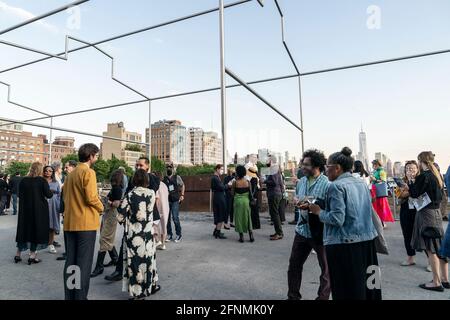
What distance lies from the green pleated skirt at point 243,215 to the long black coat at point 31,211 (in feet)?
13.0

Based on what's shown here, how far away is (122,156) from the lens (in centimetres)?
13450

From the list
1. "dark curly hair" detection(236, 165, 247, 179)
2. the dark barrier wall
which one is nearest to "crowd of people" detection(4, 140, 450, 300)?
"dark curly hair" detection(236, 165, 247, 179)

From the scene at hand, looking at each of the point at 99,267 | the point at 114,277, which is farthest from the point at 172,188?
the point at 114,277

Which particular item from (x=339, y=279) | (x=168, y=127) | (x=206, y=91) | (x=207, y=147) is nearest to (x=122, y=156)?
(x=168, y=127)

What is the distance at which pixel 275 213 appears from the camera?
23.3ft

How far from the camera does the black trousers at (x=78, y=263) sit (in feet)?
10.7

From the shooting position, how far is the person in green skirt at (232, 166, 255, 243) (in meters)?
6.81

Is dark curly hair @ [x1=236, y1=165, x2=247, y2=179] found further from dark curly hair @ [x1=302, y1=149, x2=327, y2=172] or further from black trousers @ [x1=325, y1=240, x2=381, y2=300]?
black trousers @ [x1=325, y1=240, x2=381, y2=300]

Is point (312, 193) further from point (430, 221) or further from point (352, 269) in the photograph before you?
point (430, 221)

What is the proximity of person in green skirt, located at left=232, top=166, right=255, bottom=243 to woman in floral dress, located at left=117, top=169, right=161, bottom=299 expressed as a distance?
3.27 meters

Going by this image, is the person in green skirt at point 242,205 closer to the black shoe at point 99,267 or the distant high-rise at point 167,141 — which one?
the black shoe at point 99,267

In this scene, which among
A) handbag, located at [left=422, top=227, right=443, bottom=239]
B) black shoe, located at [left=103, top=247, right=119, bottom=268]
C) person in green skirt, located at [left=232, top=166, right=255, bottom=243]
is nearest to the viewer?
handbag, located at [left=422, top=227, right=443, bottom=239]
